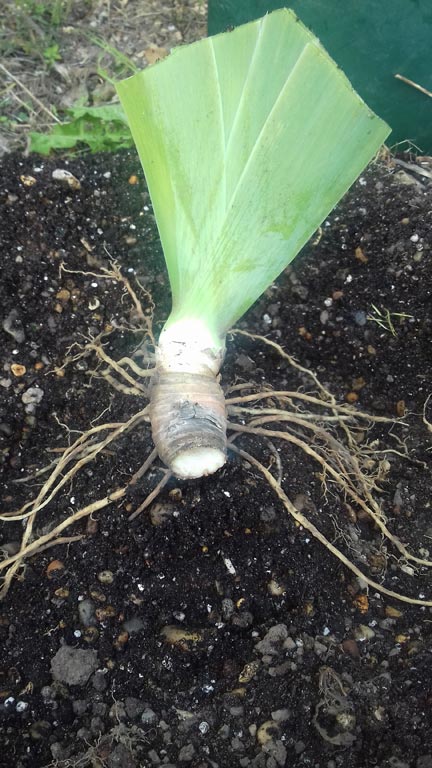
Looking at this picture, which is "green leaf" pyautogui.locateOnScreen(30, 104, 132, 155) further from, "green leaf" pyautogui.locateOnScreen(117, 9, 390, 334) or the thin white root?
the thin white root

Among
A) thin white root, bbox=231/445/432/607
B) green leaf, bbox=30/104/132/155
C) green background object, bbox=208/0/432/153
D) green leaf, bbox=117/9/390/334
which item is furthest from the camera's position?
green leaf, bbox=30/104/132/155

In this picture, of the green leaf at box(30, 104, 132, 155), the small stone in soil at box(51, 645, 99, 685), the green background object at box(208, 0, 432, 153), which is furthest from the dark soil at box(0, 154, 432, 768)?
the green background object at box(208, 0, 432, 153)

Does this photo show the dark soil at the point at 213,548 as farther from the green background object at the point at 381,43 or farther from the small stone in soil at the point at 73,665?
the green background object at the point at 381,43

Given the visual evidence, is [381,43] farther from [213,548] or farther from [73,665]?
[73,665]

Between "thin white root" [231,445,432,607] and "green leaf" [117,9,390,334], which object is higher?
"green leaf" [117,9,390,334]

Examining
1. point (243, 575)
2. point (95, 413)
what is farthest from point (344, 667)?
point (95, 413)

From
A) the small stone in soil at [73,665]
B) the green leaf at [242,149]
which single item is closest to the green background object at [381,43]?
the green leaf at [242,149]

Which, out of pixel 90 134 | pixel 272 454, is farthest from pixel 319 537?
pixel 90 134

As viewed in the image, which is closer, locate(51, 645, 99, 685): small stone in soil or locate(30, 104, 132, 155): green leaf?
locate(51, 645, 99, 685): small stone in soil
